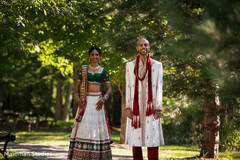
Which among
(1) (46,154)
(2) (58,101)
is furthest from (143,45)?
(2) (58,101)

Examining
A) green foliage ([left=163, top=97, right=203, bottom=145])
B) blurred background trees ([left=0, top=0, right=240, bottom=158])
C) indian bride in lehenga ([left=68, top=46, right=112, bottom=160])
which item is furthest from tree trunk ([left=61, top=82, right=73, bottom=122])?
indian bride in lehenga ([left=68, top=46, right=112, bottom=160])

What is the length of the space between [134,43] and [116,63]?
446 cm

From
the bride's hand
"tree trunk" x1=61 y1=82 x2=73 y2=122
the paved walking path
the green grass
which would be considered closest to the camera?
the bride's hand

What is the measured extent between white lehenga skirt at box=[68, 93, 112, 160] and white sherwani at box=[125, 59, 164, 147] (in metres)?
0.89

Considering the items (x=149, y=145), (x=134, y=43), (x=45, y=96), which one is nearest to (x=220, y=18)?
(x=149, y=145)

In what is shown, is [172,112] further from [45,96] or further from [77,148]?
[45,96]

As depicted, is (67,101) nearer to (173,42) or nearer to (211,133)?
(211,133)

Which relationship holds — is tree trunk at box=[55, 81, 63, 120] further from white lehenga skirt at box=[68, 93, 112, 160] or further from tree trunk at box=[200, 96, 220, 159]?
white lehenga skirt at box=[68, 93, 112, 160]

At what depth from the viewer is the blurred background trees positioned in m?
2.54

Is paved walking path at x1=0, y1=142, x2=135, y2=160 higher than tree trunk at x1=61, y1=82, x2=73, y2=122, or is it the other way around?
tree trunk at x1=61, y1=82, x2=73, y2=122

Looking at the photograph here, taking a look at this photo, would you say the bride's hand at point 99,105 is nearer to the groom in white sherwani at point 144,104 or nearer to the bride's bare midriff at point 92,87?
the bride's bare midriff at point 92,87

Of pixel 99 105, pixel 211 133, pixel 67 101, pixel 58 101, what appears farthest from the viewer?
pixel 58 101

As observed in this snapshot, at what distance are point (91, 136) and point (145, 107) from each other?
1.31 meters

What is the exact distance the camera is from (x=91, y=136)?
590 centimetres
